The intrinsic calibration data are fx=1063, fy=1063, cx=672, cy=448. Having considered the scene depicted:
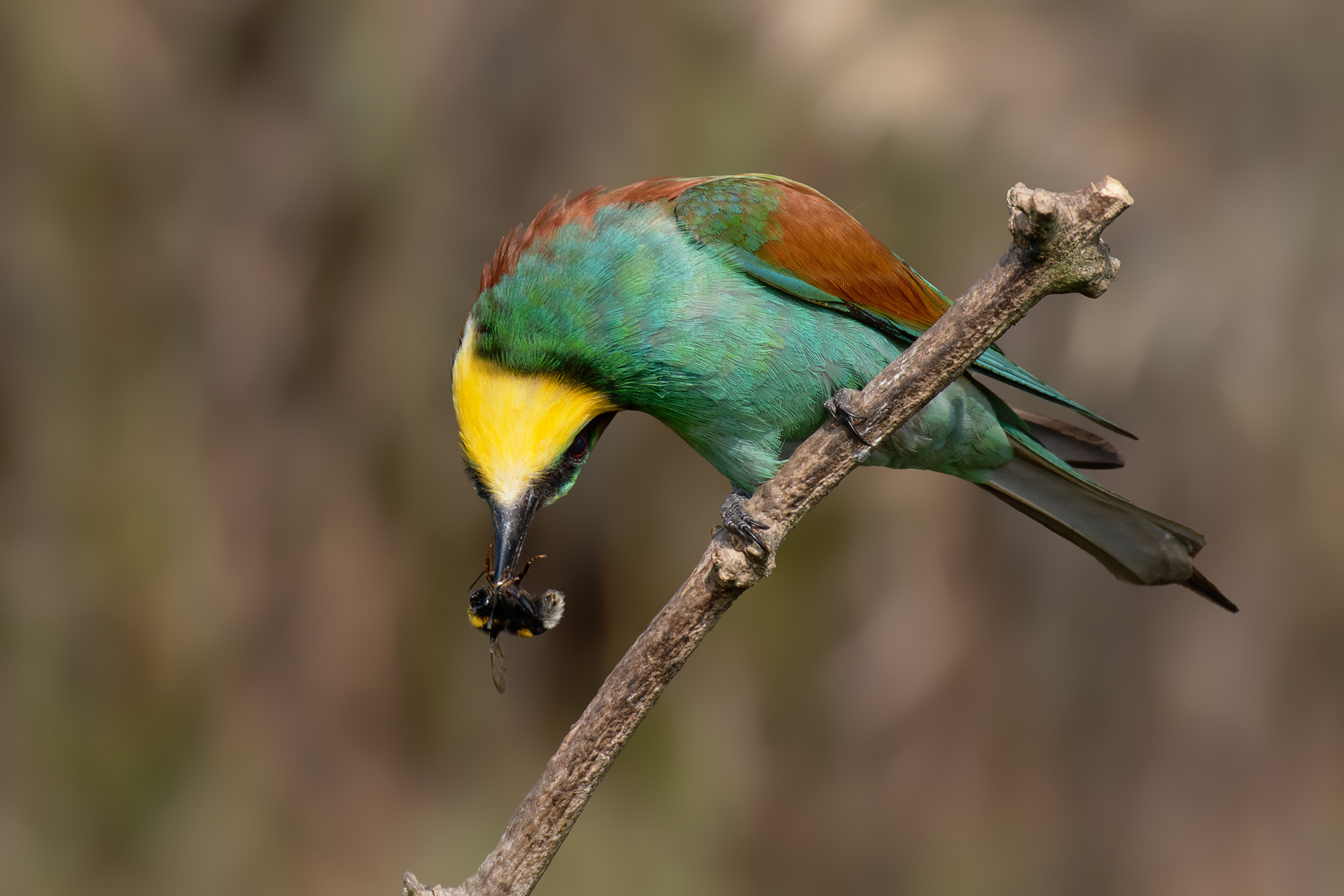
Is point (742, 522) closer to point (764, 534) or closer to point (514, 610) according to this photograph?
point (764, 534)

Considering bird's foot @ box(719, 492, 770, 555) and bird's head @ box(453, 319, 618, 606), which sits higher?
bird's head @ box(453, 319, 618, 606)

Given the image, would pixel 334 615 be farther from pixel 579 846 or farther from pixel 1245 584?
pixel 1245 584

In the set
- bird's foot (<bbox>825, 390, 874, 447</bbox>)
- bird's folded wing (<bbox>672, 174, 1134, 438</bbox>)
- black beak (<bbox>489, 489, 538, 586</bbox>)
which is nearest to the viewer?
bird's foot (<bbox>825, 390, 874, 447</bbox>)

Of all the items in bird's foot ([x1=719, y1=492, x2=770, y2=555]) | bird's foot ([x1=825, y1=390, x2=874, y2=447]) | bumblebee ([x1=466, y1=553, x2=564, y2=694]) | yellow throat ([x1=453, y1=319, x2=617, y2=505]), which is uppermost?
yellow throat ([x1=453, y1=319, x2=617, y2=505])

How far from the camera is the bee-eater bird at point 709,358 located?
6.79 ft

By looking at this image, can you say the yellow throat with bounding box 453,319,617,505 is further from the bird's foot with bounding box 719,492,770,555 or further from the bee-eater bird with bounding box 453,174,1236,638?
the bird's foot with bounding box 719,492,770,555

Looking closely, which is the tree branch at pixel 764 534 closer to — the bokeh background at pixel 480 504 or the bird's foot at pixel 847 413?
the bird's foot at pixel 847 413

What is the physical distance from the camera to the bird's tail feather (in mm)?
2229

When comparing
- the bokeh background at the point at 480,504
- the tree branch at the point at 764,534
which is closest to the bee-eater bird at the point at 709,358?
the tree branch at the point at 764,534

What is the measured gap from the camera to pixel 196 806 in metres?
4.11

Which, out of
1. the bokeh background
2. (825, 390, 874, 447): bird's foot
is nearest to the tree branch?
(825, 390, 874, 447): bird's foot

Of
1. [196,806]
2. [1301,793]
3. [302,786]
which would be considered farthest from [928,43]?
[196,806]

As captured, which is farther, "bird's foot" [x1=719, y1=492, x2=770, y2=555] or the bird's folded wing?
the bird's folded wing

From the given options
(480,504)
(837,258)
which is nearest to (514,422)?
(837,258)
